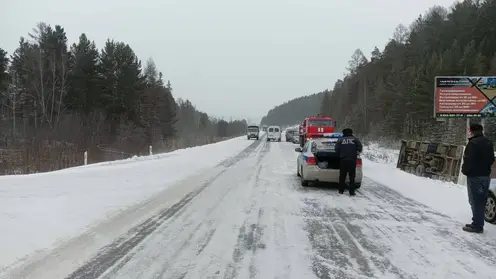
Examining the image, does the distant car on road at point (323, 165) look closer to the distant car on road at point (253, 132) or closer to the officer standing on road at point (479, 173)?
the officer standing on road at point (479, 173)

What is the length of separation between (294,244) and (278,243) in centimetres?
24

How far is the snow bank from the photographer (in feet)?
20.7

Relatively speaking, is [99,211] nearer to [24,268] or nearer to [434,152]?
[24,268]

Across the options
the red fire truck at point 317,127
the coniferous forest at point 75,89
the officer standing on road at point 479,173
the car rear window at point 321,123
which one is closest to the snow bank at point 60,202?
the officer standing on road at point 479,173

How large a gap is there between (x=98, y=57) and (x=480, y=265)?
5843 cm

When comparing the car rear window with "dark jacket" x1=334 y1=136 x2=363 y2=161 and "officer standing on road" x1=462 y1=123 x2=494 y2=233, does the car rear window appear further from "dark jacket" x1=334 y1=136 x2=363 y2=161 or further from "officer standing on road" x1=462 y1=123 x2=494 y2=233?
"officer standing on road" x1=462 y1=123 x2=494 y2=233

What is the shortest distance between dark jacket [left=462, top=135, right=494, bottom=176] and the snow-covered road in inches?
43.2

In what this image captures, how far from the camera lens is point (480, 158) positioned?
7.18 meters

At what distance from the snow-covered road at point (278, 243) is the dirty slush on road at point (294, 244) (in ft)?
0.04

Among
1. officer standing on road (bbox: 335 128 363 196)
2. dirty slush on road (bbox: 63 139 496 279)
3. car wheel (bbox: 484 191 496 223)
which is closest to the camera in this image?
dirty slush on road (bbox: 63 139 496 279)

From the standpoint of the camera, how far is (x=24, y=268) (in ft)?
16.7

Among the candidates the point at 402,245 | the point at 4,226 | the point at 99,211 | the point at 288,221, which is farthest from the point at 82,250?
the point at 402,245

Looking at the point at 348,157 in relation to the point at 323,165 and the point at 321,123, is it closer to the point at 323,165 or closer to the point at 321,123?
the point at 323,165

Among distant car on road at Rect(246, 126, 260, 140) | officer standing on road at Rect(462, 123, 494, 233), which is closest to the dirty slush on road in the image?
officer standing on road at Rect(462, 123, 494, 233)
